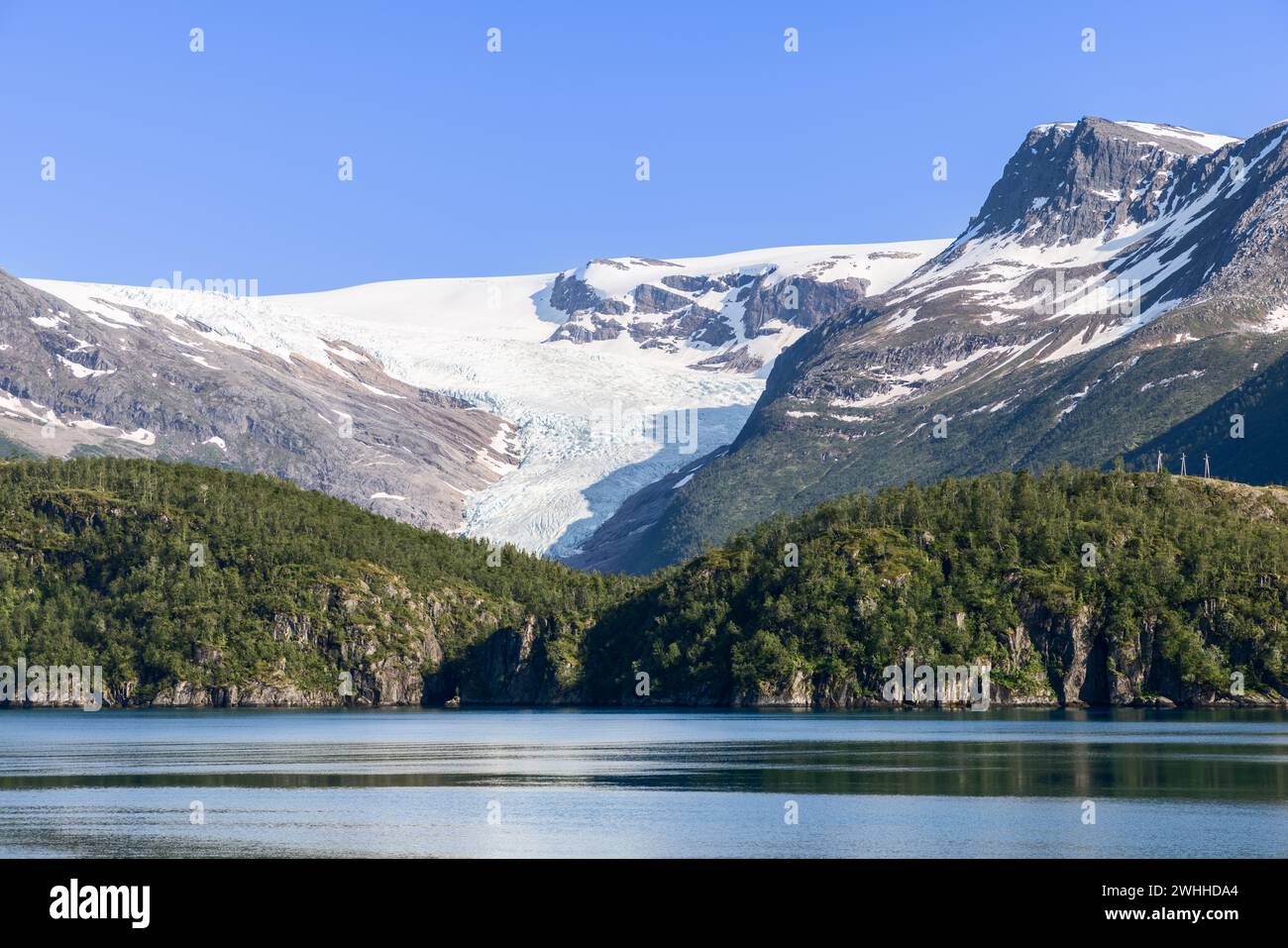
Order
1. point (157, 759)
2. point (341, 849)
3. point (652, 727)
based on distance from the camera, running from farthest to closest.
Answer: point (652, 727)
point (157, 759)
point (341, 849)

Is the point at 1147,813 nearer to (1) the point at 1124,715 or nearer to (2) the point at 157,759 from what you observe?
(2) the point at 157,759

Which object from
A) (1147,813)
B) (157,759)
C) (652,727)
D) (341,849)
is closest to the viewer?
(341,849)

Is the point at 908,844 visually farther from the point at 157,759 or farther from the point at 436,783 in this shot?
the point at 157,759
